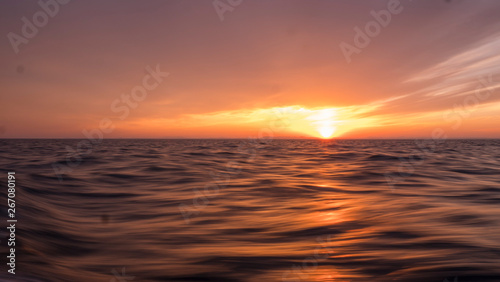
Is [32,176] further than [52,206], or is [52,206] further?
[32,176]

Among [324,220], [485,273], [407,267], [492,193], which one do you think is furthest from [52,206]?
[492,193]

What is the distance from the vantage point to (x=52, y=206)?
7836 millimetres

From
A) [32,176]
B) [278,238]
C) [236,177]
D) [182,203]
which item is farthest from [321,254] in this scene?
[32,176]

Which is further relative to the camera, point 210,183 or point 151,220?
point 210,183

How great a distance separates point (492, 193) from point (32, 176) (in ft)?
48.6

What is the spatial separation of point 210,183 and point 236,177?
5.94ft

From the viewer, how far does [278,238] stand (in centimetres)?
534

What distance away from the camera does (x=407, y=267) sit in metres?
3.92

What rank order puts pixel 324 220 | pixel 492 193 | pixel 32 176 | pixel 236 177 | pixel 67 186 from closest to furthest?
pixel 324 220, pixel 492 193, pixel 67 186, pixel 32 176, pixel 236 177

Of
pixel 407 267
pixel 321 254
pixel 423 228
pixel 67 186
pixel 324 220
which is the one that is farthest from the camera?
pixel 67 186

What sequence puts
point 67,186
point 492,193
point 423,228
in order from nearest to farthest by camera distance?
point 423,228
point 492,193
point 67,186

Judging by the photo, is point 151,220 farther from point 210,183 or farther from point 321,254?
point 210,183

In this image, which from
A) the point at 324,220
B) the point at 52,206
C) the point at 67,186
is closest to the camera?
the point at 324,220

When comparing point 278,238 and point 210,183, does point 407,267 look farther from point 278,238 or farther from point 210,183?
point 210,183
